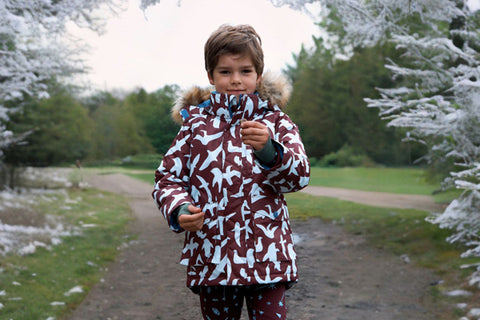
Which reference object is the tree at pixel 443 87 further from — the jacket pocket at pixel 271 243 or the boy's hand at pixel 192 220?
the boy's hand at pixel 192 220

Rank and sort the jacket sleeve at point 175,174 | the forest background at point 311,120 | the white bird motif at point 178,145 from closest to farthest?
the jacket sleeve at point 175,174 < the white bird motif at point 178,145 < the forest background at point 311,120

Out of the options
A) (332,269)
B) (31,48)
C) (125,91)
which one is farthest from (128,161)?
(332,269)

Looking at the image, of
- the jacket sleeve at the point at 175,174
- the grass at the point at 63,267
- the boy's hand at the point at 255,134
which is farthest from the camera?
the grass at the point at 63,267

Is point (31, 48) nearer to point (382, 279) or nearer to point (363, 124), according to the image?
point (382, 279)

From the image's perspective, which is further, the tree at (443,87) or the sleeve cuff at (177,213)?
the tree at (443,87)

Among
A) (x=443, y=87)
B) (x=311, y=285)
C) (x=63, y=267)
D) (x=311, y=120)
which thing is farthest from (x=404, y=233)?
(x=63, y=267)

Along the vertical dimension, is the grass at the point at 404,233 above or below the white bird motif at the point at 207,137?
below

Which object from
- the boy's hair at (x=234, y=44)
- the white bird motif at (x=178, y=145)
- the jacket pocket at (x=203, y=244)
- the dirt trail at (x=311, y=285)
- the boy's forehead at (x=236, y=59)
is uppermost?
the boy's hair at (x=234, y=44)

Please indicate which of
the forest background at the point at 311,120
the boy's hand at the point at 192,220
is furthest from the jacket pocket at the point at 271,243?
the forest background at the point at 311,120

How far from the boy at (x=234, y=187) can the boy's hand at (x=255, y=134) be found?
77mm

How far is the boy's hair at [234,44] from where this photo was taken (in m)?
2.08

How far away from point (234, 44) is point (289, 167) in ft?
1.67

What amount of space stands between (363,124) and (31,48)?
617cm

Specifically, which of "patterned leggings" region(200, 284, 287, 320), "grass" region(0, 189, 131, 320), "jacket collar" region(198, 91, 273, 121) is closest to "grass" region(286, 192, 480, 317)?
"grass" region(0, 189, 131, 320)
